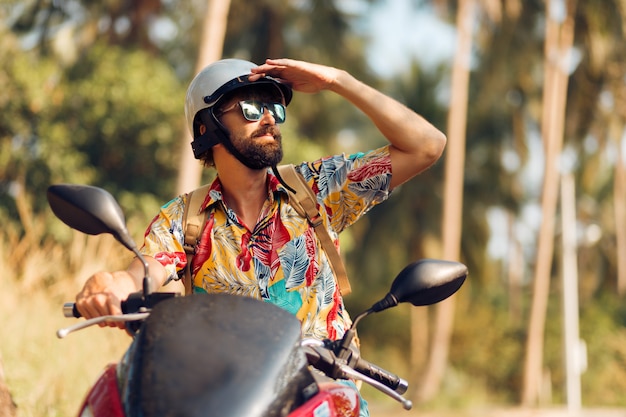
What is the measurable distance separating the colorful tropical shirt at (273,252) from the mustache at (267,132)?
0.21m

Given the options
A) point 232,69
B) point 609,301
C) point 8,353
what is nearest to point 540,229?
point 609,301

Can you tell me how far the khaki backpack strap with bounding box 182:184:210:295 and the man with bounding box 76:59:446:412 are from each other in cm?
2

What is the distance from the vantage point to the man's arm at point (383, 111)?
360 centimetres

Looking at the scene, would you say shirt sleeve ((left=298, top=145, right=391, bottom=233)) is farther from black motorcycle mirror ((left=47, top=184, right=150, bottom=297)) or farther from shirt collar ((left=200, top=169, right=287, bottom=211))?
black motorcycle mirror ((left=47, top=184, right=150, bottom=297))

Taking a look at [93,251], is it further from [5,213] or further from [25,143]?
[25,143]

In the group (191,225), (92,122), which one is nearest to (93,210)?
(191,225)

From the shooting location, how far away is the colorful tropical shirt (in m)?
3.63

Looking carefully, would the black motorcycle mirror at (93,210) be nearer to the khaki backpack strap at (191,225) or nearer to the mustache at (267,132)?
the khaki backpack strap at (191,225)

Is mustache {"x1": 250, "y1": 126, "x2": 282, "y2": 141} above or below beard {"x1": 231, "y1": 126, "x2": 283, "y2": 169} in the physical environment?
above

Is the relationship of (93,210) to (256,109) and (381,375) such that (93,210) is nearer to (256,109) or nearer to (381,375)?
(381,375)

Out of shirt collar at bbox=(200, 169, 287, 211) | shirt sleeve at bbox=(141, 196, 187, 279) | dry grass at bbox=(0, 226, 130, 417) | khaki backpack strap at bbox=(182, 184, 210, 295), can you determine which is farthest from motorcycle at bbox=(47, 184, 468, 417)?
dry grass at bbox=(0, 226, 130, 417)

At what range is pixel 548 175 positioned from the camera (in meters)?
32.6

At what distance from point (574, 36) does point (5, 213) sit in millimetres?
21560

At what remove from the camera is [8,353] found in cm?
838
